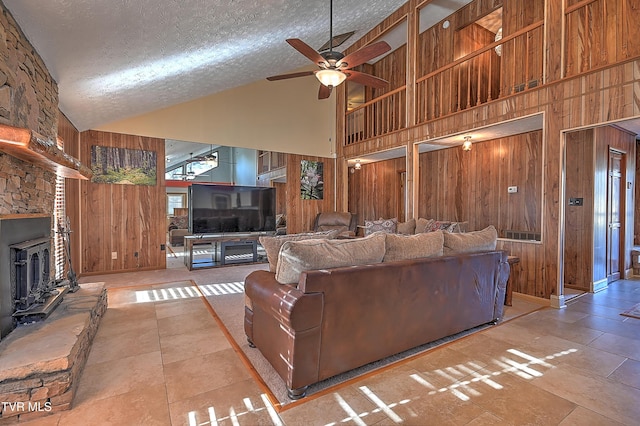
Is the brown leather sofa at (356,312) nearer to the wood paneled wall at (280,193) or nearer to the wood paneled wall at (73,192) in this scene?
the wood paneled wall at (73,192)

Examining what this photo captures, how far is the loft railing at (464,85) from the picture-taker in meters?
4.26

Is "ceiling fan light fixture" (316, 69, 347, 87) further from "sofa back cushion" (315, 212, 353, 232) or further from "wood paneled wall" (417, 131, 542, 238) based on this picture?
"sofa back cushion" (315, 212, 353, 232)

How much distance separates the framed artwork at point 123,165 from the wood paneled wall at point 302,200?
9.65 feet

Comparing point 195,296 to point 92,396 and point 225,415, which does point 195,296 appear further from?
point 225,415

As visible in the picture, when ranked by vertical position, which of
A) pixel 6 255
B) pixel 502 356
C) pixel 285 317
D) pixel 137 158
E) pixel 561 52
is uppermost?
pixel 561 52

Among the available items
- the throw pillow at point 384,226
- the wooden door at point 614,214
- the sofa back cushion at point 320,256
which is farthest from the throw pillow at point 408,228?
the sofa back cushion at point 320,256

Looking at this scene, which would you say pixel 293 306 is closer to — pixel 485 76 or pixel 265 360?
pixel 265 360

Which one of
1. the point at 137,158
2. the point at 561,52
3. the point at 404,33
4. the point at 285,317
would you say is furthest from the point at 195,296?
the point at 404,33

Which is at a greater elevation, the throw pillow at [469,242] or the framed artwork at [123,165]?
the framed artwork at [123,165]

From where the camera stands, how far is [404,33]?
6.47 metres

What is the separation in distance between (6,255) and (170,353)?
1302 millimetres

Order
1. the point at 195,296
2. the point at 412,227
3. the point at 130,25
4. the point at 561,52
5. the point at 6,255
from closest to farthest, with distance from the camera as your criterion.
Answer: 1. the point at 6,255
2. the point at 130,25
3. the point at 561,52
4. the point at 195,296
5. the point at 412,227

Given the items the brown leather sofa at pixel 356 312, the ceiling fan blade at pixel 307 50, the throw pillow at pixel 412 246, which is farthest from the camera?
the ceiling fan blade at pixel 307 50

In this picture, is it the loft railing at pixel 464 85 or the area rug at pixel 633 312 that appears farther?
the loft railing at pixel 464 85
